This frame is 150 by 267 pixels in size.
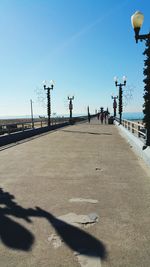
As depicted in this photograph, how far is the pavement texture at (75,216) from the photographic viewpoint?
4.23 metres

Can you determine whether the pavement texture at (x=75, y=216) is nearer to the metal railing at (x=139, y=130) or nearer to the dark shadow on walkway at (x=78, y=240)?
the dark shadow on walkway at (x=78, y=240)

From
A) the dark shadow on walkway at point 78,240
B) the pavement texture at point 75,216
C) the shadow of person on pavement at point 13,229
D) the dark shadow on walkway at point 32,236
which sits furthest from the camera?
the shadow of person on pavement at point 13,229

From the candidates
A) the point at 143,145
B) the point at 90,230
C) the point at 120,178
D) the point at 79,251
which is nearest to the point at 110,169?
the point at 120,178

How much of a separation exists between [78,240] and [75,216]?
3.51ft

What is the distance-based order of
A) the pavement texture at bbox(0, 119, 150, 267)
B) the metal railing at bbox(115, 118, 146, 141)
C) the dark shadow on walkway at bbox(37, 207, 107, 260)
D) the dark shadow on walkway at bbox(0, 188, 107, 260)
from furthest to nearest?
the metal railing at bbox(115, 118, 146, 141) → the dark shadow on walkway at bbox(0, 188, 107, 260) → the dark shadow on walkway at bbox(37, 207, 107, 260) → the pavement texture at bbox(0, 119, 150, 267)

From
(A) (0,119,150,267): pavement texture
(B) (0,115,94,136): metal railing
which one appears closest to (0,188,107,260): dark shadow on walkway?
(A) (0,119,150,267): pavement texture

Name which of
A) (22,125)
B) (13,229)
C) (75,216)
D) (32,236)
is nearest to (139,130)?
(75,216)

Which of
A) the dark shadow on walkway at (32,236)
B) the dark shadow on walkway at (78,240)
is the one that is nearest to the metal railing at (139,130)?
the dark shadow on walkway at (32,236)

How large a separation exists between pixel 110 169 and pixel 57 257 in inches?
253

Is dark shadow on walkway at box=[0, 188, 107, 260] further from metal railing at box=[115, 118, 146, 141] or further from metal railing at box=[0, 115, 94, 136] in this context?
metal railing at box=[0, 115, 94, 136]

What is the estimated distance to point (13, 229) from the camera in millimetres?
5188

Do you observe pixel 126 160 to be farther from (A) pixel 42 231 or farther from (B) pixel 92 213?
(A) pixel 42 231

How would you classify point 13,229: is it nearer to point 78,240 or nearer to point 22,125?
point 78,240

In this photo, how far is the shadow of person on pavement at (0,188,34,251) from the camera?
462 centimetres
